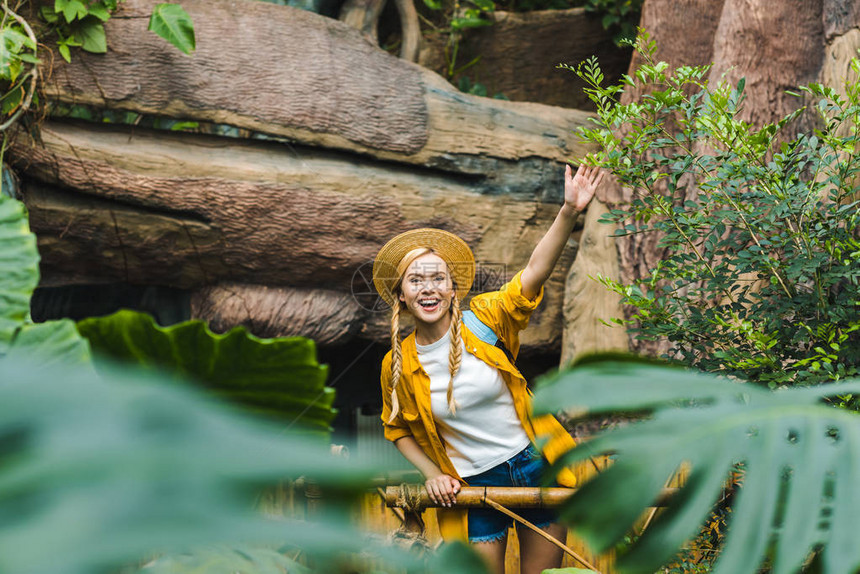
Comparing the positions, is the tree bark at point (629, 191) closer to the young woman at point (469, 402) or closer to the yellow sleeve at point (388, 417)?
the young woman at point (469, 402)

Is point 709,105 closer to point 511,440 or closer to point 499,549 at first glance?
point 511,440

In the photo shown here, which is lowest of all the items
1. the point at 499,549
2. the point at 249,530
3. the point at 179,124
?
the point at 499,549

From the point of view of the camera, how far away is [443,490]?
208cm

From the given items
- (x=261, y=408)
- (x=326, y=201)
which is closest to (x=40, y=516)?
(x=261, y=408)

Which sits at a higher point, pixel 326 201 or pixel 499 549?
pixel 326 201

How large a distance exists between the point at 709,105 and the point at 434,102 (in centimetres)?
173

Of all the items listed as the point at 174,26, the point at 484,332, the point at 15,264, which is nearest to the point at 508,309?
the point at 484,332

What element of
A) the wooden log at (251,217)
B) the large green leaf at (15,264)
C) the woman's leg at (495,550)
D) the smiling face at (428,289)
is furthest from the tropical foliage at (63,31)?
the woman's leg at (495,550)

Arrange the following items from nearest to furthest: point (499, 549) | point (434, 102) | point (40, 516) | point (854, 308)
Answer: point (40, 516), point (854, 308), point (499, 549), point (434, 102)

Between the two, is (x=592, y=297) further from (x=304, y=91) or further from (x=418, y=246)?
(x=304, y=91)

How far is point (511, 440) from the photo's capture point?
2.27 m

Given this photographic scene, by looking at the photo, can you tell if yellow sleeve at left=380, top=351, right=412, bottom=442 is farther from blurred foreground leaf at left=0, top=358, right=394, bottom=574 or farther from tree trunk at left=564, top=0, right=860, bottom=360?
blurred foreground leaf at left=0, top=358, right=394, bottom=574

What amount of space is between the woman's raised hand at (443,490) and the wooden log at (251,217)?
67.8 inches

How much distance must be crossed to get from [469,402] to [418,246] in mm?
506
